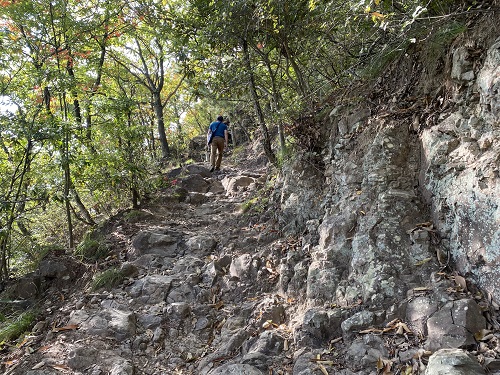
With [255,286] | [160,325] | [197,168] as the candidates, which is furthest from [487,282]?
[197,168]

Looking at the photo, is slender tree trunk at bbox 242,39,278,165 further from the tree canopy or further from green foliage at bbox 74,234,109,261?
green foliage at bbox 74,234,109,261

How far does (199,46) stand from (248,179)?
12.6 ft

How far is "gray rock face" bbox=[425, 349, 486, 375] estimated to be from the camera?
2.18 metres

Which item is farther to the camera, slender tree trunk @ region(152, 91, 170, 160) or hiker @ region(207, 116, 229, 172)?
slender tree trunk @ region(152, 91, 170, 160)

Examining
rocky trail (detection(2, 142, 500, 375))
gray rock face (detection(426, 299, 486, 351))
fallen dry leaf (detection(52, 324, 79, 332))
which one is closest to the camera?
gray rock face (detection(426, 299, 486, 351))

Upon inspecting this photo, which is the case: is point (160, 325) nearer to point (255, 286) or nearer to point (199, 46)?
point (255, 286)

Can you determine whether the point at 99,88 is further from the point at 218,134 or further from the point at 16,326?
the point at 16,326

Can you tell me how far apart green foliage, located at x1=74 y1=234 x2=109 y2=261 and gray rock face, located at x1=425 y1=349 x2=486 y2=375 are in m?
5.66

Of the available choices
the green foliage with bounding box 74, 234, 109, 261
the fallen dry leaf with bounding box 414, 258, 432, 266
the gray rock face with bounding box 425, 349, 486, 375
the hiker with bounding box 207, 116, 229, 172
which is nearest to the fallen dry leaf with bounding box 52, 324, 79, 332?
the green foliage with bounding box 74, 234, 109, 261

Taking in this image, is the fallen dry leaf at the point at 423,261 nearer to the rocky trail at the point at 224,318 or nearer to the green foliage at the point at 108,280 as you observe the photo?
the rocky trail at the point at 224,318

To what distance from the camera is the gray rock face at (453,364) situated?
2.18 metres

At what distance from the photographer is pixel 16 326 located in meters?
4.49

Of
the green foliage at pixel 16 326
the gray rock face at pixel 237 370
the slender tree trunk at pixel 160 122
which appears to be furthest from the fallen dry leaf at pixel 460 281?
the slender tree trunk at pixel 160 122

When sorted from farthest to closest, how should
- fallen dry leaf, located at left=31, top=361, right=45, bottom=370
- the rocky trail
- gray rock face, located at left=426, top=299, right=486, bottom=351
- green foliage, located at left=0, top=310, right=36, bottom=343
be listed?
green foliage, located at left=0, top=310, right=36, bottom=343 < fallen dry leaf, located at left=31, top=361, right=45, bottom=370 < the rocky trail < gray rock face, located at left=426, top=299, right=486, bottom=351
